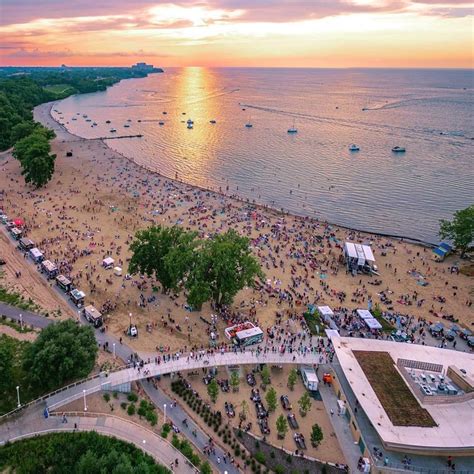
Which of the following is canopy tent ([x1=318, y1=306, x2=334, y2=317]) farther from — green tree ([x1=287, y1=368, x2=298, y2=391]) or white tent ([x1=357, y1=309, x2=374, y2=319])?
green tree ([x1=287, y1=368, x2=298, y2=391])

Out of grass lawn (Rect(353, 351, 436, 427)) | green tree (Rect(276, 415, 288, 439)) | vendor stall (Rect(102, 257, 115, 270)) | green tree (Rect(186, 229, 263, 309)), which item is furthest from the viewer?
vendor stall (Rect(102, 257, 115, 270))

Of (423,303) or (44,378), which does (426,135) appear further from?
(44,378)

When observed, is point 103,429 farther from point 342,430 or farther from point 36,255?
point 36,255

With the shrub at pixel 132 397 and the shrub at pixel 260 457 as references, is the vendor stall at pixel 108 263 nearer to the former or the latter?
the shrub at pixel 132 397

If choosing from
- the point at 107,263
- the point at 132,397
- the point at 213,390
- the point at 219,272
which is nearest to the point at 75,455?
the point at 132,397

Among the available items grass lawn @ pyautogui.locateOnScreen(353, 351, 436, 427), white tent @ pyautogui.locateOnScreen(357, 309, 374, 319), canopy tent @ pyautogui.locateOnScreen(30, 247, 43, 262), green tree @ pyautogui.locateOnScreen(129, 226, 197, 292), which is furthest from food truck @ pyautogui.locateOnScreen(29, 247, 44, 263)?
grass lawn @ pyautogui.locateOnScreen(353, 351, 436, 427)

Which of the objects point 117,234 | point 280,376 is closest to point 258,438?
point 280,376
